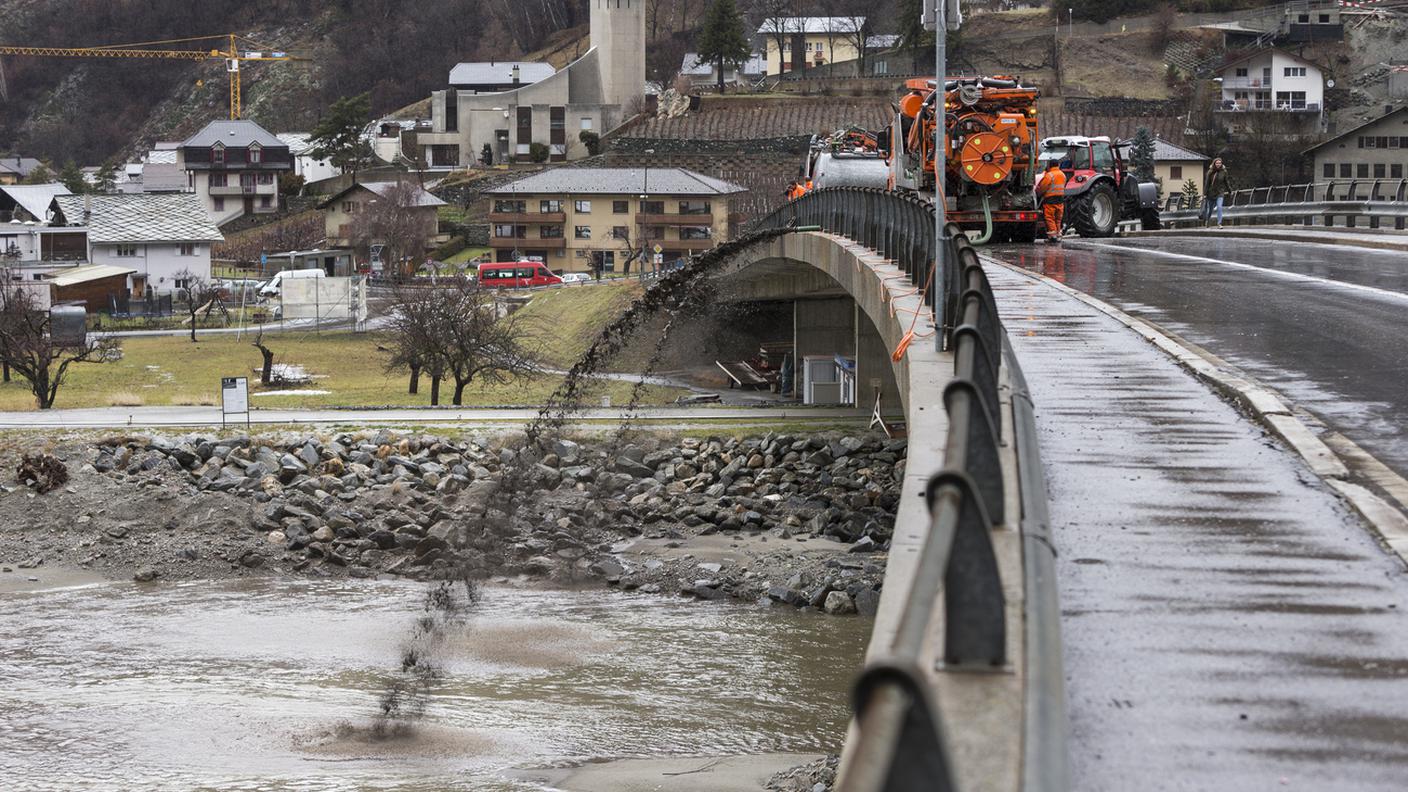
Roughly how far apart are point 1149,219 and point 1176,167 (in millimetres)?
50862

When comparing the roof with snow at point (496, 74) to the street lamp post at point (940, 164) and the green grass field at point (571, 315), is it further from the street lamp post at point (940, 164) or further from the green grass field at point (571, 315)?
the street lamp post at point (940, 164)

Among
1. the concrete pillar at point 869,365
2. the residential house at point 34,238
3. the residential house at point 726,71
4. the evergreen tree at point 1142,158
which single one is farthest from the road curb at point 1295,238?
the residential house at point 726,71

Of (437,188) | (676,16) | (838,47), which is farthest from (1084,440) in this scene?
(676,16)

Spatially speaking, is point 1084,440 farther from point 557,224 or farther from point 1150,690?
point 557,224

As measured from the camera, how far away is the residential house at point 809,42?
16250 cm

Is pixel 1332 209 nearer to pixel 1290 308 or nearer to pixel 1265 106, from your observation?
pixel 1290 308

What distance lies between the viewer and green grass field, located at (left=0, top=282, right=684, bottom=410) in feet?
173

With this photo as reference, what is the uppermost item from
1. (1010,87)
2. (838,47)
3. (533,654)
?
(838,47)

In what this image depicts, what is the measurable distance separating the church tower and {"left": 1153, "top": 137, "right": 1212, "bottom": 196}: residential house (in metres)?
55.7

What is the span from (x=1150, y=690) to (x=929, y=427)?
17.2 ft

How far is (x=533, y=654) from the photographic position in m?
25.7

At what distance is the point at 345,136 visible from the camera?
146125 millimetres

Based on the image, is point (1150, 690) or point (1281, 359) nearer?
point (1150, 690)

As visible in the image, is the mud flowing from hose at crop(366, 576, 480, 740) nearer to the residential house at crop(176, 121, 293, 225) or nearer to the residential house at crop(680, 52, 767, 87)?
the residential house at crop(176, 121, 293, 225)
